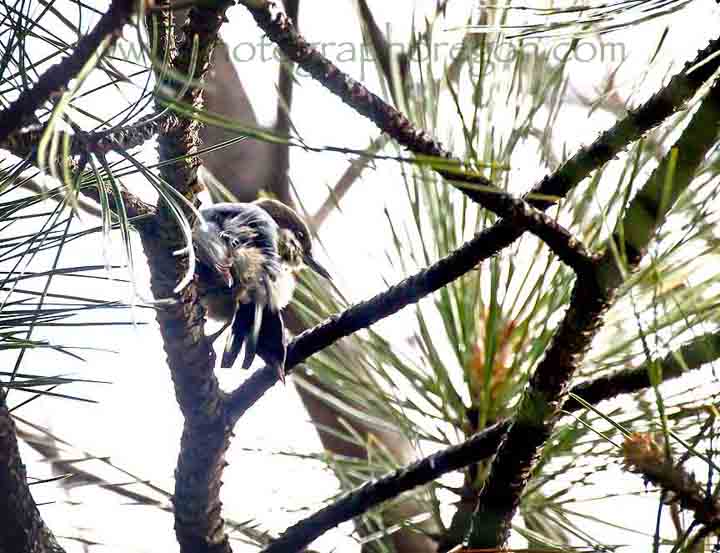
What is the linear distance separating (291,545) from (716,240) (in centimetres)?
50

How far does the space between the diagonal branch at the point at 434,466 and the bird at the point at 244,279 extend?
13 cm

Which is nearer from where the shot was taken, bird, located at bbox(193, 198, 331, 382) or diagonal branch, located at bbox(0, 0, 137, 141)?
diagonal branch, located at bbox(0, 0, 137, 141)

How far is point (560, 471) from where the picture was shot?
0.99 meters

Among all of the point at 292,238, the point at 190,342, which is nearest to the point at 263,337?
the point at 190,342

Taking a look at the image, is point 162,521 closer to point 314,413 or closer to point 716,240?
point 314,413

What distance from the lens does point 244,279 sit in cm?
89

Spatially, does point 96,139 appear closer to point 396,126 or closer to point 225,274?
point 396,126

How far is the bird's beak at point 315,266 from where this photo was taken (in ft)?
4.22

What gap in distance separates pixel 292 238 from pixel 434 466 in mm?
767

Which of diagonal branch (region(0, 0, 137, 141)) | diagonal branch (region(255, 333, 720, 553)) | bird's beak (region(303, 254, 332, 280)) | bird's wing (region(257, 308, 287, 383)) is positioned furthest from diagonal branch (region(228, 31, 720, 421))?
bird's beak (region(303, 254, 332, 280))

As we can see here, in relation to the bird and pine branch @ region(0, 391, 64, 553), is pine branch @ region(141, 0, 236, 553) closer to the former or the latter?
the bird

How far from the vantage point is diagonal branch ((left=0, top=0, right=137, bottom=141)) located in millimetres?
353

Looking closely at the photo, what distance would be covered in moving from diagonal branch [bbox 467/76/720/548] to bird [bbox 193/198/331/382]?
28 centimetres

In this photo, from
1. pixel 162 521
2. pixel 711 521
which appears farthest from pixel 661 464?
pixel 162 521
